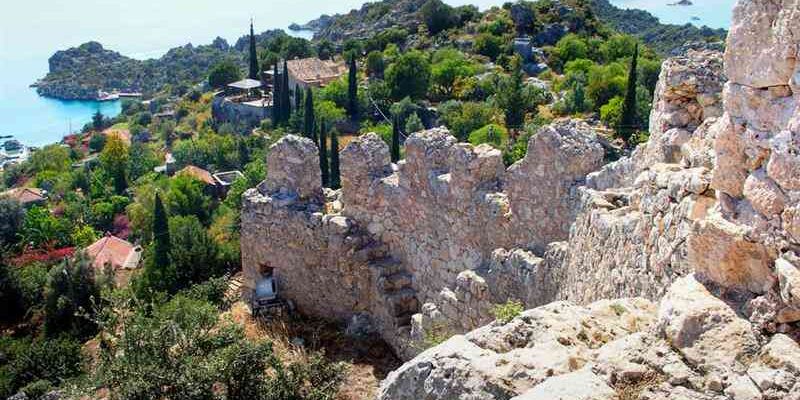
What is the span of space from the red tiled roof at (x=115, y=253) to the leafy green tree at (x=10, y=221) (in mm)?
6213

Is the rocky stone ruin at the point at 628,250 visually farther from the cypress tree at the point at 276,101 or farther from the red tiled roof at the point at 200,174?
the cypress tree at the point at 276,101

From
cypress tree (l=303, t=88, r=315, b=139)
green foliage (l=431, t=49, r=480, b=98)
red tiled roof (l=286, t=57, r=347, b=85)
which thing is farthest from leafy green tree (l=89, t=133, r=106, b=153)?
cypress tree (l=303, t=88, r=315, b=139)

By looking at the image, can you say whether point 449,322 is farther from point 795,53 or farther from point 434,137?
point 795,53

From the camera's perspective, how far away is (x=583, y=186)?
317 inches

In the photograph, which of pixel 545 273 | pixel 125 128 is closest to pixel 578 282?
pixel 545 273

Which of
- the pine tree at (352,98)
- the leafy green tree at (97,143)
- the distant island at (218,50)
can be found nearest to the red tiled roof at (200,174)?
the pine tree at (352,98)

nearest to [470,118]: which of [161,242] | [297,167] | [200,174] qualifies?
[200,174]

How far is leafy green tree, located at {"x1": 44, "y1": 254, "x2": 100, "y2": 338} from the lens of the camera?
21203mm

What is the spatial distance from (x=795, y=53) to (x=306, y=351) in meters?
9.19

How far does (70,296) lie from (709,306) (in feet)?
68.6

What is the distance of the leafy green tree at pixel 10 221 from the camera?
4272 centimetres

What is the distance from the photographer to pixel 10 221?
142 feet

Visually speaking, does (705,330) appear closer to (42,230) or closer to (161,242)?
(161,242)

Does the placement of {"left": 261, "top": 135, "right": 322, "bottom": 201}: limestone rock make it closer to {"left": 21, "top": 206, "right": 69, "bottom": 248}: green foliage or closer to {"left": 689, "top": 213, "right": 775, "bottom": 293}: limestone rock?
{"left": 689, "top": 213, "right": 775, "bottom": 293}: limestone rock
